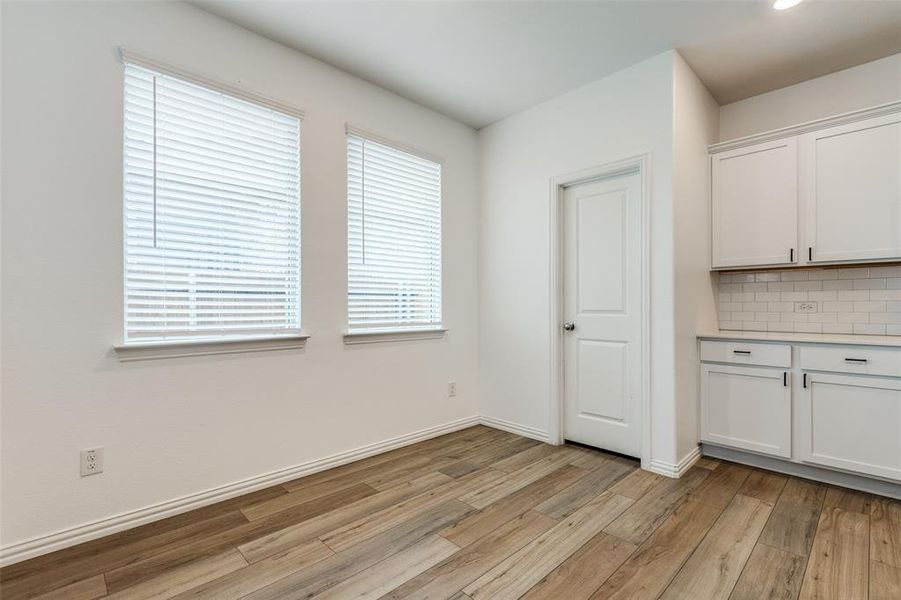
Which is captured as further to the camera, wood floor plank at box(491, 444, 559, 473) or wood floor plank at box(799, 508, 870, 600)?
wood floor plank at box(491, 444, 559, 473)

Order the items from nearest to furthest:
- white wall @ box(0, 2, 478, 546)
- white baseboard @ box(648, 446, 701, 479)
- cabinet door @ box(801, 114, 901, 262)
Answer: white wall @ box(0, 2, 478, 546) → cabinet door @ box(801, 114, 901, 262) → white baseboard @ box(648, 446, 701, 479)

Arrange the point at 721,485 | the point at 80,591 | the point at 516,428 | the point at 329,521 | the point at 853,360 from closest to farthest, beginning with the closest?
1. the point at 80,591
2. the point at 329,521
3. the point at 853,360
4. the point at 721,485
5. the point at 516,428

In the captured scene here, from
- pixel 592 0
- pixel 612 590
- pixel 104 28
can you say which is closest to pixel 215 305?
pixel 104 28

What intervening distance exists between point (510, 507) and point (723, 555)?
99 cm

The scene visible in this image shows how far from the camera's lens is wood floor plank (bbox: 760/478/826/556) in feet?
6.45

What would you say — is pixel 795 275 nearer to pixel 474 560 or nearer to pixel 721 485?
pixel 721 485

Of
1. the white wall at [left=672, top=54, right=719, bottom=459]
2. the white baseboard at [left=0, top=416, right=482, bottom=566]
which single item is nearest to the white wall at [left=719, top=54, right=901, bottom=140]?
the white wall at [left=672, top=54, right=719, bottom=459]

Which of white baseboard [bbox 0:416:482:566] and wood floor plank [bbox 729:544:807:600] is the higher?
white baseboard [bbox 0:416:482:566]

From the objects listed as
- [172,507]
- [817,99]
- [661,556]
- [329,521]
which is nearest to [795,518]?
[661,556]

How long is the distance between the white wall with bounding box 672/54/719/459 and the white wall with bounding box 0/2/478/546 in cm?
223

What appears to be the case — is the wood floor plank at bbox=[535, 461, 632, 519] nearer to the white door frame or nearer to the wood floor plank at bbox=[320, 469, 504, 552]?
the white door frame

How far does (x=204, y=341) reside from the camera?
232cm

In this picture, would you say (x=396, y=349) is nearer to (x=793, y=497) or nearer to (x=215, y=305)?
(x=215, y=305)

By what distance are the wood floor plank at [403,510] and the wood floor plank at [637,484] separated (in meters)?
0.72
